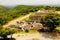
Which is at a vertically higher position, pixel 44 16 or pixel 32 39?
pixel 44 16

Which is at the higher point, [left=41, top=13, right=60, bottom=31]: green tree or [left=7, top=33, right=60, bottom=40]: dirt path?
[left=41, top=13, right=60, bottom=31]: green tree

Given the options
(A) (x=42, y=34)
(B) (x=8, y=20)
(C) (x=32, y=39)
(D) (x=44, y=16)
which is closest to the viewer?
(C) (x=32, y=39)

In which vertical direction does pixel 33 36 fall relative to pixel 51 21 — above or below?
below

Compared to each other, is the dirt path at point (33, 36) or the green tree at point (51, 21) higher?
the green tree at point (51, 21)

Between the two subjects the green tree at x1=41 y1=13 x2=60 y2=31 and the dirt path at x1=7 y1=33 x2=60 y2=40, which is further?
the green tree at x1=41 y1=13 x2=60 y2=31

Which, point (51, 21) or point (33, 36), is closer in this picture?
point (33, 36)

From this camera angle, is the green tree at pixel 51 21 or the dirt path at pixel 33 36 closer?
the dirt path at pixel 33 36

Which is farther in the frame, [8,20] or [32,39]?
[8,20]

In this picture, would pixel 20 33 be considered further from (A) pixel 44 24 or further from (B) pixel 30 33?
(A) pixel 44 24

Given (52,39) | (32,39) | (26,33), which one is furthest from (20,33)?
(52,39)

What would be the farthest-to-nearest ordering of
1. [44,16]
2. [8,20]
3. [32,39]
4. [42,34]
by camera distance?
[8,20] → [44,16] → [42,34] → [32,39]
